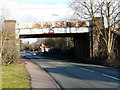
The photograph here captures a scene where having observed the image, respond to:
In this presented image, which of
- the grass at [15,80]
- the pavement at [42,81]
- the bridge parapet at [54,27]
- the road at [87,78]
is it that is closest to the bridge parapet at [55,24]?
the bridge parapet at [54,27]

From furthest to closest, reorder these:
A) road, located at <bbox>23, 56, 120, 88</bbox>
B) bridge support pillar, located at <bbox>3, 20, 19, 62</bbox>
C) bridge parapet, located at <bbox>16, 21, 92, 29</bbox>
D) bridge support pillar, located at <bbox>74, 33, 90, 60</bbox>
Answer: bridge support pillar, located at <bbox>74, 33, 90, 60</bbox> < bridge parapet, located at <bbox>16, 21, 92, 29</bbox> < bridge support pillar, located at <bbox>3, 20, 19, 62</bbox> < road, located at <bbox>23, 56, 120, 88</bbox>

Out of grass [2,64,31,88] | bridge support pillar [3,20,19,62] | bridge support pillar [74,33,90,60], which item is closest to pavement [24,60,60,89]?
grass [2,64,31,88]

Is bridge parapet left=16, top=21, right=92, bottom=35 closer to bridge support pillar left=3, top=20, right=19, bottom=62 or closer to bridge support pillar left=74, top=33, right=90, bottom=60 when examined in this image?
bridge support pillar left=3, top=20, right=19, bottom=62

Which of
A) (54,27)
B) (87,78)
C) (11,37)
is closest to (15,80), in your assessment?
(87,78)

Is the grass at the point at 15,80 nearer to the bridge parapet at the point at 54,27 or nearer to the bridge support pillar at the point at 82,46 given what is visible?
the bridge parapet at the point at 54,27

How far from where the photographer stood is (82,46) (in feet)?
140

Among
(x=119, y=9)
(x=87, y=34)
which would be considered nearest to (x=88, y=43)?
(x=87, y=34)

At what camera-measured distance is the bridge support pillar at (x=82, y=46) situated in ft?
129

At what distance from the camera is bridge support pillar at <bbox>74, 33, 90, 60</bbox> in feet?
129

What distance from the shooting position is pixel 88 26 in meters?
37.1

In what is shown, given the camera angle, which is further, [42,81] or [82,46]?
[82,46]

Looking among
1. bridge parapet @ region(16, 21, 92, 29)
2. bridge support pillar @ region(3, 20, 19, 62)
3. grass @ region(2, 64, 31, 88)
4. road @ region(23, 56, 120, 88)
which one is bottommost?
road @ region(23, 56, 120, 88)

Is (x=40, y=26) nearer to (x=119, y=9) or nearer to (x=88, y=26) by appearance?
(x=88, y=26)

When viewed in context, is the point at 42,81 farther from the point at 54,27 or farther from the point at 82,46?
the point at 82,46
